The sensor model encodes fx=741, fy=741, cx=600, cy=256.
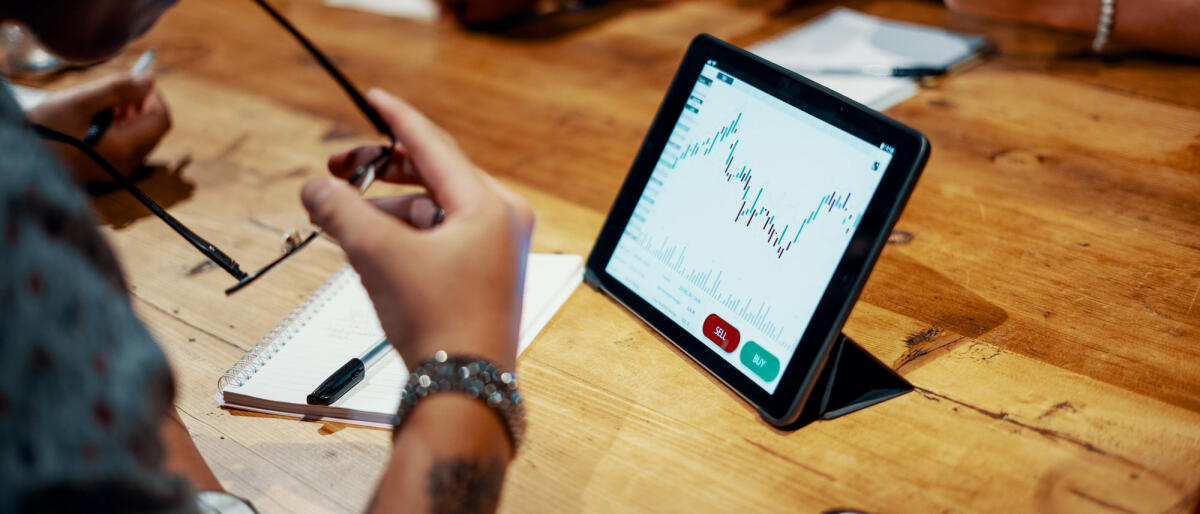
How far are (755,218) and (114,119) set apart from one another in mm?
884

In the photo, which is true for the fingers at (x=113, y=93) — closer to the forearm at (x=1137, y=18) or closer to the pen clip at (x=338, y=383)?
the pen clip at (x=338, y=383)

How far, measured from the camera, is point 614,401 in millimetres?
617

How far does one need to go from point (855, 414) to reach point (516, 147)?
61 centimetres

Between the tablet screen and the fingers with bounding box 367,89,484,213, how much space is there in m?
0.21

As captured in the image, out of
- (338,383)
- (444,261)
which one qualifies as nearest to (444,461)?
(444,261)

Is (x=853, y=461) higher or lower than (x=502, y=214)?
lower

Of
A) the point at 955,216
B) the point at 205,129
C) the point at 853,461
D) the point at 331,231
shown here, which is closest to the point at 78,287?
the point at 331,231

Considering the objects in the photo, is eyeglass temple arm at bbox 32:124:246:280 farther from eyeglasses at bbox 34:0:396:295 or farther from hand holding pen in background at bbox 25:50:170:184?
hand holding pen in background at bbox 25:50:170:184

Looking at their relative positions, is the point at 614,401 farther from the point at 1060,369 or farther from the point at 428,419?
the point at 1060,369

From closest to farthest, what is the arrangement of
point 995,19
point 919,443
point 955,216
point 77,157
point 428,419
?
point 428,419
point 919,443
point 955,216
point 77,157
point 995,19

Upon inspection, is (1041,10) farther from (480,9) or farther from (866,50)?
(480,9)

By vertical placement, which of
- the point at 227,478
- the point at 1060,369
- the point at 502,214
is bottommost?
the point at 227,478

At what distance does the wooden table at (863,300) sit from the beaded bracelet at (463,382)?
12 centimetres

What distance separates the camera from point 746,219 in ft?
1.97
